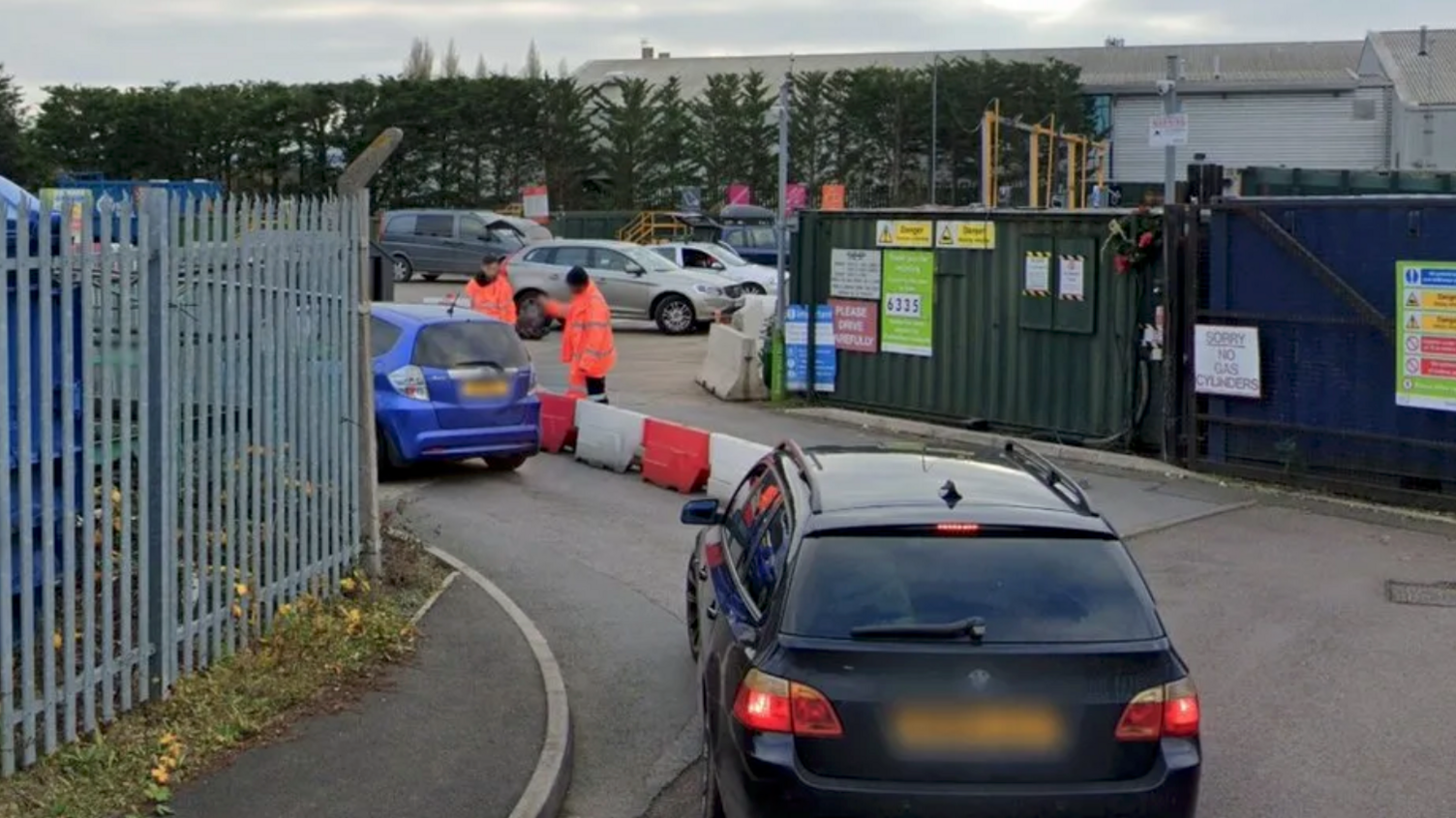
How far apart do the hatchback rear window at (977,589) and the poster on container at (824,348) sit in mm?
13604

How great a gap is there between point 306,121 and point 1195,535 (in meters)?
50.2

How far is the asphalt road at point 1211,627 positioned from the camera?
7.24 meters

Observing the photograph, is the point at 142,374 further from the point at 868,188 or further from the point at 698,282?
the point at 868,188

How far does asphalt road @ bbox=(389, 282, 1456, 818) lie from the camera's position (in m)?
7.24

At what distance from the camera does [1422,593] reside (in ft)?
35.2

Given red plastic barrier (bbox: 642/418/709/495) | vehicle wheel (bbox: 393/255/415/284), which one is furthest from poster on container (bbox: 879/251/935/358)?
vehicle wheel (bbox: 393/255/415/284)

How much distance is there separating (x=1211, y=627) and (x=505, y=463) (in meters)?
7.10

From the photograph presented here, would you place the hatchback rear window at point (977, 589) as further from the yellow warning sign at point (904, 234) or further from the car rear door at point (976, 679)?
the yellow warning sign at point (904, 234)

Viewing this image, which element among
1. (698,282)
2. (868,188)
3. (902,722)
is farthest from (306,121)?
(902,722)

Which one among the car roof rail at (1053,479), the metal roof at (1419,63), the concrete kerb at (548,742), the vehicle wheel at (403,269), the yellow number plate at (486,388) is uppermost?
the metal roof at (1419,63)

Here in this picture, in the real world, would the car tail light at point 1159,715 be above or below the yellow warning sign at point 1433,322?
below

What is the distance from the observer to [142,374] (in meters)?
6.82

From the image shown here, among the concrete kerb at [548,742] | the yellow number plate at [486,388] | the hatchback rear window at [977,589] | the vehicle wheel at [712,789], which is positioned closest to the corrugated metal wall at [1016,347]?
the yellow number plate at [486,388]

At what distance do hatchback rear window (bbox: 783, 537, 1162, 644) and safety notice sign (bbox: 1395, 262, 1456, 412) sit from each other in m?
8.47
